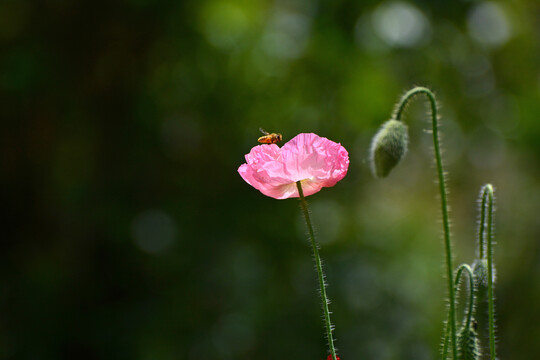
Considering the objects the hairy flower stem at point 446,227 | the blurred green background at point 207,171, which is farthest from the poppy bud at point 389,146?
the blurred green background at point 207,171

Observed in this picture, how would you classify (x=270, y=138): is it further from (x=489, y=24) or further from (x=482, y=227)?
(x=489, y=24)

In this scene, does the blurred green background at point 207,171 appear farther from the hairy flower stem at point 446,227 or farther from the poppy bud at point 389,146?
the hairy flower stem at point 446,227

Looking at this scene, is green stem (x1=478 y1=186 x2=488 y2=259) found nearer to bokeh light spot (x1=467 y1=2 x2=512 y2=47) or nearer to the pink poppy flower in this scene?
the pink poppy flower

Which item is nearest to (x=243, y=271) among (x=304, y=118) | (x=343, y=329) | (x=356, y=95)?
(x=343, y=329)

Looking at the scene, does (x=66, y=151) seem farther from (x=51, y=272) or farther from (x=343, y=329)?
(x=343, y=329)

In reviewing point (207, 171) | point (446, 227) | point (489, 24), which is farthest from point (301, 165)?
Result: point (489, 24)

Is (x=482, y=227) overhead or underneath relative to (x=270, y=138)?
underneath

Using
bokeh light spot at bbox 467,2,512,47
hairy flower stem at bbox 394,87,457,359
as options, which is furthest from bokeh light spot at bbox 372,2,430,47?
hairy flower stem at bbox 394,87,457,359
